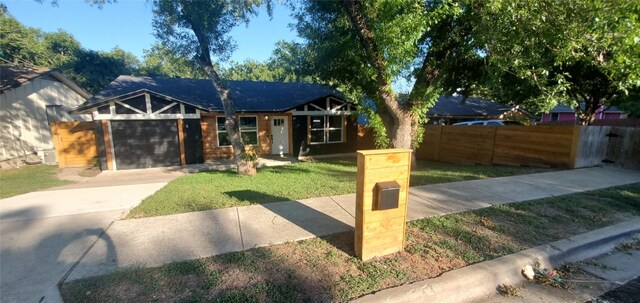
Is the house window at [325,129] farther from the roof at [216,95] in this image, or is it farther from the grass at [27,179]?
the grass at [27,179]

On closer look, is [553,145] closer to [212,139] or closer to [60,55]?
[212,139]

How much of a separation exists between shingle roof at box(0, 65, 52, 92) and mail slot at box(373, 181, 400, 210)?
1646 cm

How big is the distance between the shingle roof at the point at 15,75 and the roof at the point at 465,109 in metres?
21.8

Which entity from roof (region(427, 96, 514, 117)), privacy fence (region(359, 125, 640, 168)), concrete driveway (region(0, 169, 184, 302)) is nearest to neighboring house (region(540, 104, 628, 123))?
roof (region(427, 96, 514, 117))

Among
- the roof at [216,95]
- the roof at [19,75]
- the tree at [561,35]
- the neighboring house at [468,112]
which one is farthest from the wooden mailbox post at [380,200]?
the neighboring house at [468,112]

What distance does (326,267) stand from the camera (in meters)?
2.97

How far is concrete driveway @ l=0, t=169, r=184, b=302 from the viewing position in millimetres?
2861

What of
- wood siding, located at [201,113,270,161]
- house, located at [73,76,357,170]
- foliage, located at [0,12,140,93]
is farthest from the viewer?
foliage, located at [0,12,140,93]

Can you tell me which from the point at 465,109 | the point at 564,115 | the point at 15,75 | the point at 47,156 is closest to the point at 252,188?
the point at 47,156

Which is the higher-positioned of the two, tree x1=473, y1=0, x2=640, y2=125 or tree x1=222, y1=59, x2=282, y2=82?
tree x1=222, y1=59, x2=282, y2=82

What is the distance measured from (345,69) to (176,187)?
19.7ft

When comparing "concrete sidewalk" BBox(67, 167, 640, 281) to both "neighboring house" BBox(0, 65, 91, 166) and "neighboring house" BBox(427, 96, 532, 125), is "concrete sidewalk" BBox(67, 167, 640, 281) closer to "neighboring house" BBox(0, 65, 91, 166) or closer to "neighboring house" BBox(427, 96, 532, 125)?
"neighboring house" BBox(0, 65, 91, 166)

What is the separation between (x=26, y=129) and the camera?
12.1 meters

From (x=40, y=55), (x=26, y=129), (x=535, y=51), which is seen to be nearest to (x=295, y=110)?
(x=535, y=51)
